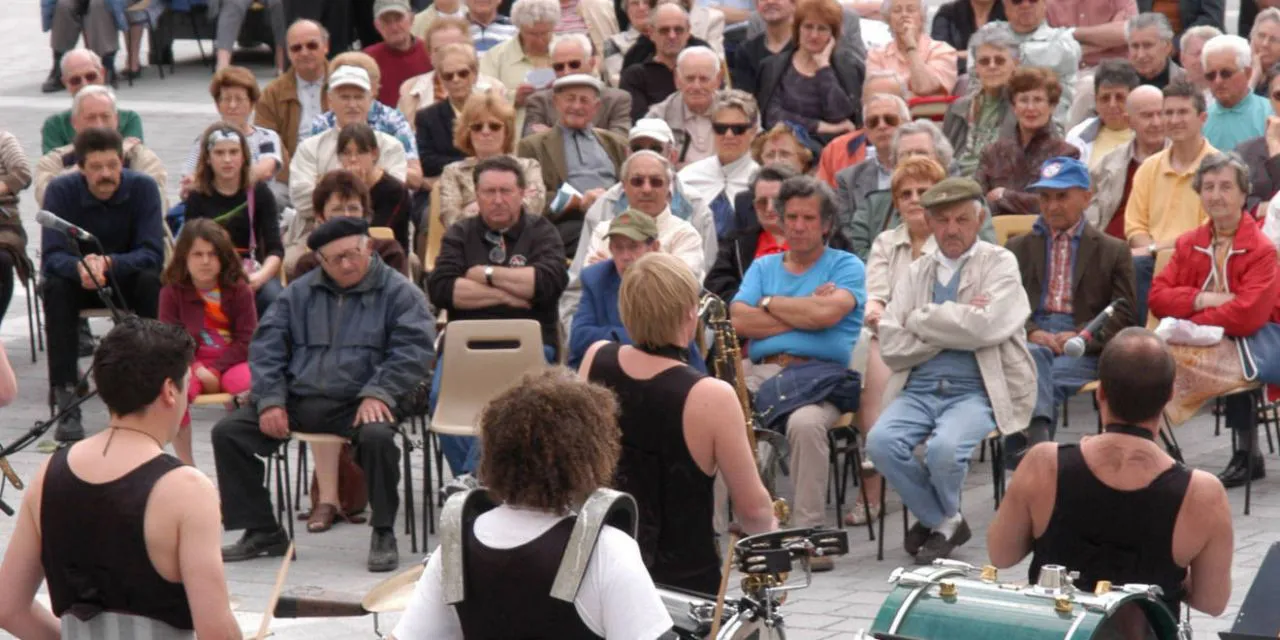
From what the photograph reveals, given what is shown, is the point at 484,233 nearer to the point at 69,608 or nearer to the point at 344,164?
the point at 344,164

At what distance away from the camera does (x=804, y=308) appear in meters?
9.45

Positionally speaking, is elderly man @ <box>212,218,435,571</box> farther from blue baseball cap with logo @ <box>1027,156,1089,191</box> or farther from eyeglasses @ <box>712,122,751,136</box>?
blue baseball cap with logo @ <box>1027,156,1089,191</box>

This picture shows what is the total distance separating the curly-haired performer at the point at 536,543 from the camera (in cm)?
435

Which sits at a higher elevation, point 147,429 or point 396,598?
point 147,429

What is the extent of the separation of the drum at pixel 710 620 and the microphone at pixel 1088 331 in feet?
12.1

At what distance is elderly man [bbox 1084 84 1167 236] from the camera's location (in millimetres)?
11141

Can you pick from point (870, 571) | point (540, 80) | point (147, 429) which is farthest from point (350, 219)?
point (147, 429)

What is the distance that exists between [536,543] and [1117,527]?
60.8 inches

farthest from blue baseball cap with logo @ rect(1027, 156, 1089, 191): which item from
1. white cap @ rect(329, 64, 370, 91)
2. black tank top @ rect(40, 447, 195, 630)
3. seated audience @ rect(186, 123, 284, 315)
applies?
black tank top @ rect(40, 447, 195, 630)

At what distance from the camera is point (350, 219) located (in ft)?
31.8

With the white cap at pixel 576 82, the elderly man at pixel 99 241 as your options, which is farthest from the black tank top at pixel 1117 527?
the elderly man at pixel 99 241

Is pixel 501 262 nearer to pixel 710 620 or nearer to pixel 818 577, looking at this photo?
pixel 818 577

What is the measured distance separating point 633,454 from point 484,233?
4.64 m

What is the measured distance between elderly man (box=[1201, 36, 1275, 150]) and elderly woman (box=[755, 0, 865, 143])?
2178 mm
